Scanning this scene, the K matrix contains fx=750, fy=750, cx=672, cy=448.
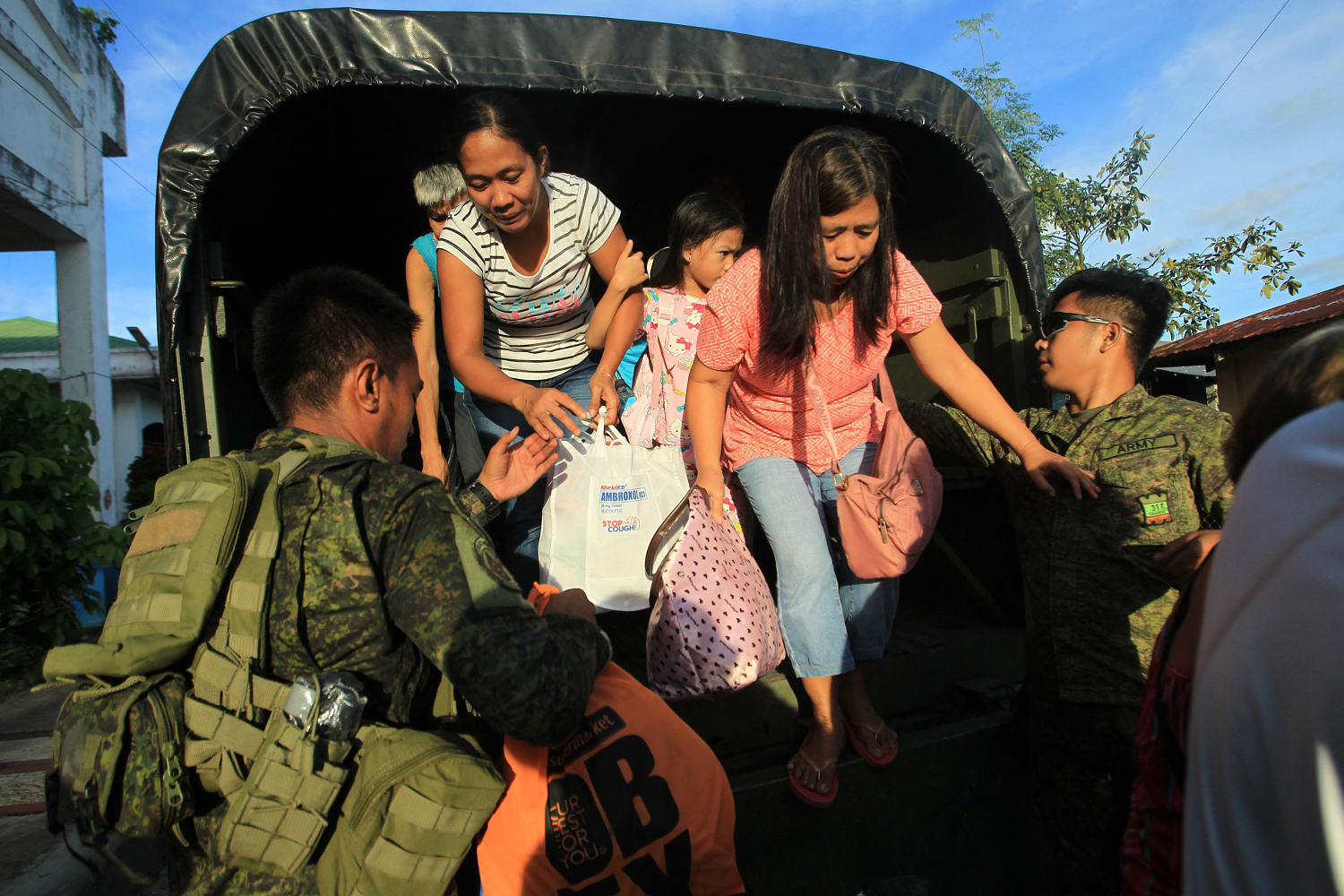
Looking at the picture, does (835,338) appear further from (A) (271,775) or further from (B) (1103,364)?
(A) (271,775)

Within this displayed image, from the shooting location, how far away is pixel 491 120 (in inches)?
90.8

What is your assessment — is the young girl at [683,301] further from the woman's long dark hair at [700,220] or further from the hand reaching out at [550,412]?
the hand reaching out at [550,412]

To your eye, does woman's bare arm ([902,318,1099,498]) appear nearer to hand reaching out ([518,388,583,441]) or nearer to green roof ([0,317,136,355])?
hand reaching out ([518,388,583,441])

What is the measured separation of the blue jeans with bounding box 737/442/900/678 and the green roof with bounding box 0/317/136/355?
→ 1326 cm

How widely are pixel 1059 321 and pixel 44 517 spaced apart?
5.91 m

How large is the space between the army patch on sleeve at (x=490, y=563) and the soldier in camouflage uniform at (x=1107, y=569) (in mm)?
1821

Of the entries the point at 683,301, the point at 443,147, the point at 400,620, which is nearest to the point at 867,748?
the point at 400,620

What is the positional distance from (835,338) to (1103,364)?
0.96 metres

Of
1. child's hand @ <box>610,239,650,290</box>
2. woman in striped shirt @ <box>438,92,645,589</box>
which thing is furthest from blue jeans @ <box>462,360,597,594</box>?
child's hand @ <box>610,239,650,290</box>

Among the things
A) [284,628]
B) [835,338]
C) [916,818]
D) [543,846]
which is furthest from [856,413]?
[284,628]

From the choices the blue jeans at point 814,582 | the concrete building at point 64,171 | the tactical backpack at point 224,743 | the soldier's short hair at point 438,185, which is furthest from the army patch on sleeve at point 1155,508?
the concrete building at point 64,171

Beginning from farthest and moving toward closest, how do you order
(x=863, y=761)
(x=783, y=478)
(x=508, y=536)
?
(x=508, y=536) → (x=783, y=478) → (x=863, y=761)

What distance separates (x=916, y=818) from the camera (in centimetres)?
236

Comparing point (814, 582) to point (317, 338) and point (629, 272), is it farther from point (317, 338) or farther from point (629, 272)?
point (317, 338)
